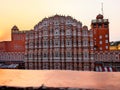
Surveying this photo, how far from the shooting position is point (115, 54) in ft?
125

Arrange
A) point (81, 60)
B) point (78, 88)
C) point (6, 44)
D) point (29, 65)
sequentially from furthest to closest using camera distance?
point (6, 44) < point (29, 65) < point (81, 60) < point (78, 88)

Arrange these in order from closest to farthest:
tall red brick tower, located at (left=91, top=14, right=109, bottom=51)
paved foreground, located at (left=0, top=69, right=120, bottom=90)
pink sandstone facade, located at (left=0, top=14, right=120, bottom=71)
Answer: paved foreground, located at (left=0, top=69, right=120, bottom=90), pink sandstone facade, located at (left=0, top=14, right=120, bottom=71), tall red brick tower, located at (left=91, top=14, right=109, bottom=51)

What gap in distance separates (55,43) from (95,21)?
59.9 feet

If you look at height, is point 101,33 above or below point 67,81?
above

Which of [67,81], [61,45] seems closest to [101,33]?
[61,45]

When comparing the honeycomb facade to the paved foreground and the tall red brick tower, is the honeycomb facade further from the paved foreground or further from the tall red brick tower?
the paved foreground

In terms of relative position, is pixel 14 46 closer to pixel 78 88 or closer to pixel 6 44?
pixel 6 44

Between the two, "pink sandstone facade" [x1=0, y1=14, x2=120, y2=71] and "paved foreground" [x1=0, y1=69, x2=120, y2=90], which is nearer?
"paved foreground" [x1=0, y1=69, x2=120, y2=90]

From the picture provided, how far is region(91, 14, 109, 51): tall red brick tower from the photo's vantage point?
47688 mm

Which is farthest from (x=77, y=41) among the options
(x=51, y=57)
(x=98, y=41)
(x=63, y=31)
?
(x=98, y=41)

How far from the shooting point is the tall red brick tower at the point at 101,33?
47.7 m

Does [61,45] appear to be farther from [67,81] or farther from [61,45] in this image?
[67,81]

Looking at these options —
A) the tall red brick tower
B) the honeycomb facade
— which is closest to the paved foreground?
the honeycomb facade

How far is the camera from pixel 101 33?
48250 mm
